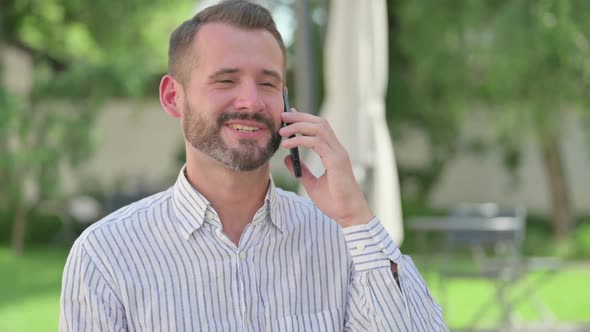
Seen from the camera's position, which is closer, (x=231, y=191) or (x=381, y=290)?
(x=381, y=290)

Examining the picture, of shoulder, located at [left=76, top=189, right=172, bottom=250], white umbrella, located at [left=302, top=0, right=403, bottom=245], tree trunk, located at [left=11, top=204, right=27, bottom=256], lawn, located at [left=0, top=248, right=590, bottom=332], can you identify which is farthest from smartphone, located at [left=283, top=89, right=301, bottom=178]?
tree trunk, located at [left=11, top=204, right=27, bottom=256]

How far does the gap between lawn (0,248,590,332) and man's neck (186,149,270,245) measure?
5.76 metres

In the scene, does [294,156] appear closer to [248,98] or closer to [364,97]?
[248,98]

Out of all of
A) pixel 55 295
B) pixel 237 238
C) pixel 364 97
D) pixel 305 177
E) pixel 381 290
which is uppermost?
pixel 364 97

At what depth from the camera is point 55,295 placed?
9.23 meters

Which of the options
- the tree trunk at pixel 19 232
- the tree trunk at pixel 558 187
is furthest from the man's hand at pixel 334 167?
the tree trunk at pixel 558 187

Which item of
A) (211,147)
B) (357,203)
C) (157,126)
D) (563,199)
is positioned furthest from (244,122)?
(157,126)

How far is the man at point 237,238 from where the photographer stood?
6.11 feet

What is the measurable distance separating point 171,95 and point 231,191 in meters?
0.26

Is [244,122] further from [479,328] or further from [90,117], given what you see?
[90,117]

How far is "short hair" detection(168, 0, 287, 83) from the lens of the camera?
1940 mm

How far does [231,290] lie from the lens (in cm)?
191

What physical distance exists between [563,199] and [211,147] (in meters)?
13.3

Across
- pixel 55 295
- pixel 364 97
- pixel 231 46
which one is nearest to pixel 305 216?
pixel 231 46
